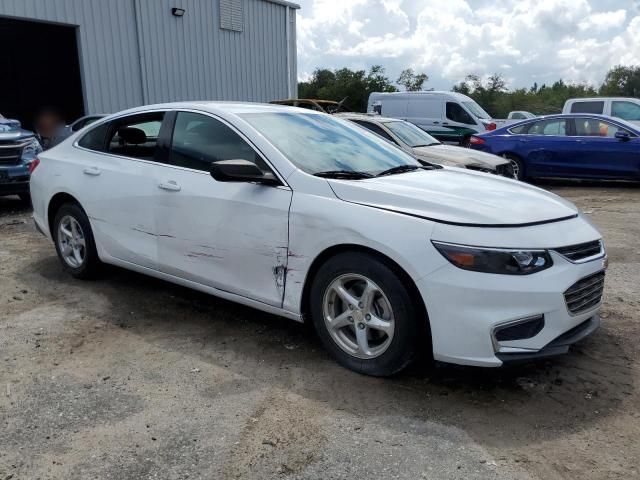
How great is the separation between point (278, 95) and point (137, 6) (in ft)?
19.6

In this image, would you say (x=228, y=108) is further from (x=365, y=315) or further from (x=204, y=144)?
(x=365, y=315)

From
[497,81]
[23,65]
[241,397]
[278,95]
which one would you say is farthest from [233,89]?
[497,81]

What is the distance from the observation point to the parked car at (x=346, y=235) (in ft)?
9.85

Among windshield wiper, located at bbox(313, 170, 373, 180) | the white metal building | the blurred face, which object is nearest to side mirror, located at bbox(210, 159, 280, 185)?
windshield wiper, located at bbox(313, 170, 373, 180)

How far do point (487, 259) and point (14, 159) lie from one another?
7677mm

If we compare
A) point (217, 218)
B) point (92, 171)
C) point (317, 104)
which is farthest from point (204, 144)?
point (317, 104)

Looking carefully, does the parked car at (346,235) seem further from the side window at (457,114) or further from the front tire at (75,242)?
the side window at (457,114)

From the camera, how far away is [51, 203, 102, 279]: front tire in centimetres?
497

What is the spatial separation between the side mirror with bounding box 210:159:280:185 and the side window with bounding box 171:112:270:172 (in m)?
0.15

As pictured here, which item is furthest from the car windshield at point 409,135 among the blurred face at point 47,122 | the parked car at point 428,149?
the blurred face at point 47,122

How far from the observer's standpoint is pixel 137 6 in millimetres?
14344

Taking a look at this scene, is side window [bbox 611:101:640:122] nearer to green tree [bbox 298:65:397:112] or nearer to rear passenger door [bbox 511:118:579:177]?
rear passenger door [bbox 511:118:579:177]

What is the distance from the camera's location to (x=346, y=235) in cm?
327

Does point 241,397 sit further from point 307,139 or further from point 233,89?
point 233,89
